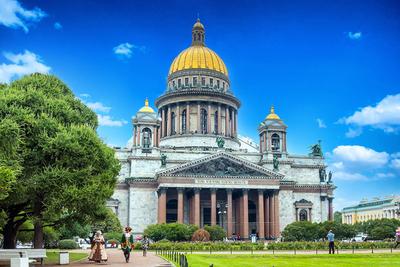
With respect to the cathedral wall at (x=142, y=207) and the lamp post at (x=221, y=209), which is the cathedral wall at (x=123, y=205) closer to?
the cathedral wall at (x=142, y=207)

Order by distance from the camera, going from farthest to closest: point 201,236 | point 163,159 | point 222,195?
point 222,195 → point 163,159 → point 201,236

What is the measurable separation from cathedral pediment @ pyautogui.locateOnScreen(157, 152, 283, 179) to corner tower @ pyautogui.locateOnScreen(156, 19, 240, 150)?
13.1m

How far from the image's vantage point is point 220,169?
84.9 meters

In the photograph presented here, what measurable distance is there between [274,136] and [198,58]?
23279mm

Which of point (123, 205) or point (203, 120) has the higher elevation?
point (203, 120)

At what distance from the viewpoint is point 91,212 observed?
38.2 m

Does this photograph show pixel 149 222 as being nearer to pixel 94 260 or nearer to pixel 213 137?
pixel 213 137

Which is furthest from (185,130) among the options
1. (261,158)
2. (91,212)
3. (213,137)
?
(91,212)

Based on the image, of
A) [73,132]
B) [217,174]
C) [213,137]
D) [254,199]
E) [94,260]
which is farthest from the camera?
[213,137]

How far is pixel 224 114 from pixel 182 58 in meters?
15.0

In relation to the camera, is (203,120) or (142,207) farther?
(203,120)

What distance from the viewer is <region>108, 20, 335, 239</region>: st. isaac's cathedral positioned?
8412 centimetres

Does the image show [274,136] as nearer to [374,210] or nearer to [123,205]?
[123,205]

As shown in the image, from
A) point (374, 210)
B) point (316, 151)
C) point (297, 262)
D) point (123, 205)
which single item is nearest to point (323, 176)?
point (316, 151)
